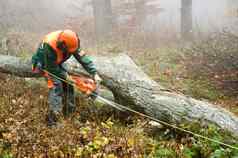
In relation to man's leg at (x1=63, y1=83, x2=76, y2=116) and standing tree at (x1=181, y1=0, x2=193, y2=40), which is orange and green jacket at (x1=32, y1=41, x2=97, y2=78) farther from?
standing tree at (x1=181, y1=0, x2=193, y2=40)

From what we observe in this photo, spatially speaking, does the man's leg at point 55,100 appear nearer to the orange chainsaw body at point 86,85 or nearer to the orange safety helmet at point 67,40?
the orange chainsaw body at point 86,85

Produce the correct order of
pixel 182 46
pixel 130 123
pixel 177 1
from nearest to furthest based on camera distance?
pixel 130 123, pixel 182 46, pixel 177 1

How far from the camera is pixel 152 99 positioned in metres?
7.94

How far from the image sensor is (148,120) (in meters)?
7.80

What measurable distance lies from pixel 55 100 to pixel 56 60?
2.49ft

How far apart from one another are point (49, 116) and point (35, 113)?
275 mm

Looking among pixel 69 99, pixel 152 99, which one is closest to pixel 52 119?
pixel 69 99

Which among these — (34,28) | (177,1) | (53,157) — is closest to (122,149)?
(53,157)

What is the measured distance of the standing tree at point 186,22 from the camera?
18484mm

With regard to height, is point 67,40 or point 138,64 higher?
point 67,40

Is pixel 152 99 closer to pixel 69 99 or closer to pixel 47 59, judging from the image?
pixel 69 99

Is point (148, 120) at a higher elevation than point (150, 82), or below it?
below

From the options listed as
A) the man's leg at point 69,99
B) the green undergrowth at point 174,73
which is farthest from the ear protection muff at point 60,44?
the green undergrowth at point 174,73

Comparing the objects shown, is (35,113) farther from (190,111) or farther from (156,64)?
(156,64)
